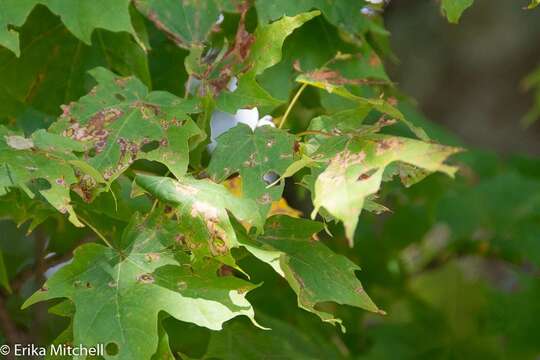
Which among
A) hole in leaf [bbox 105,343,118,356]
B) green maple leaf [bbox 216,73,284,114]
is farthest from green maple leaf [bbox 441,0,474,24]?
hole in leaf [bbox 105,343,118,356]

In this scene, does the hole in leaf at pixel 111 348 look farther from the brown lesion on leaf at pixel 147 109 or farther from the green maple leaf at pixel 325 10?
the green maple leaf at pixel 325 10

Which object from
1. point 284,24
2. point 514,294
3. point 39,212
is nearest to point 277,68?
point 284,24

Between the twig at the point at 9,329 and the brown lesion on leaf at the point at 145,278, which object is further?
the twig at the point at 9,329

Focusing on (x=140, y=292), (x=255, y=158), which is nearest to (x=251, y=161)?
(x=255, y=158)

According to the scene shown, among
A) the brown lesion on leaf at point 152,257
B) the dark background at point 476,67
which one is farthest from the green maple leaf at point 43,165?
the dark background at point 476,67

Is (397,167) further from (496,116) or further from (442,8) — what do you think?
(496,116)

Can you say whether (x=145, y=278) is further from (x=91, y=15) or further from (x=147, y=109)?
(x=91, y=15)
